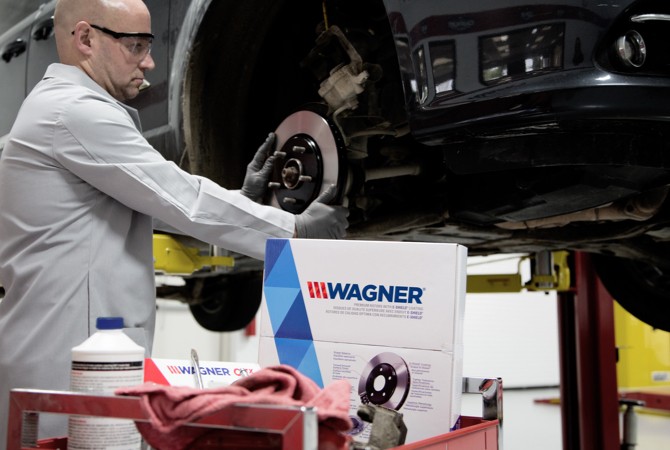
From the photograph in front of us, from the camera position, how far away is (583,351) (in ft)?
12.3

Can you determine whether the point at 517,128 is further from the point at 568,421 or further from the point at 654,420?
the point at 654,420

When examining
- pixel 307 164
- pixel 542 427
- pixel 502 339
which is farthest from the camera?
pixel 502 339

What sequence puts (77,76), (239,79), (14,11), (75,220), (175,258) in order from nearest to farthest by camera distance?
(75,220), (77,76), (239,79), (175,258), (14,11)

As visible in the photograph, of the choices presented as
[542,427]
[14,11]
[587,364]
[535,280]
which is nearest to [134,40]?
[14,11]

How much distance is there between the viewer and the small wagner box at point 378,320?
1.14 meters

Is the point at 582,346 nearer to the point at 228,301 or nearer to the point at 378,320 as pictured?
the point at 228,301

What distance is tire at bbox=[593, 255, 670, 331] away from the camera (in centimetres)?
312

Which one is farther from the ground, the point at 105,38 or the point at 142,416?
the point at 105,38

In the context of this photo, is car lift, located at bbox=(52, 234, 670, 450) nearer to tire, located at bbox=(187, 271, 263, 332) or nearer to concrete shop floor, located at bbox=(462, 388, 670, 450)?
concrete shop floor, located at bbox=(462, 388, 670, 450)

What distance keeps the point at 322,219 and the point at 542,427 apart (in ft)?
12.0

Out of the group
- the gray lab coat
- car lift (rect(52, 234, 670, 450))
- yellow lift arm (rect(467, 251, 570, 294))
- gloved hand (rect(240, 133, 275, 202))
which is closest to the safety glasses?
the gray lab coat

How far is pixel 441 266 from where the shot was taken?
1.14 metres

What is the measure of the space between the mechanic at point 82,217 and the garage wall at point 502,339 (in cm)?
551

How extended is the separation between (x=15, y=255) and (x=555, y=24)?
1059 mm
